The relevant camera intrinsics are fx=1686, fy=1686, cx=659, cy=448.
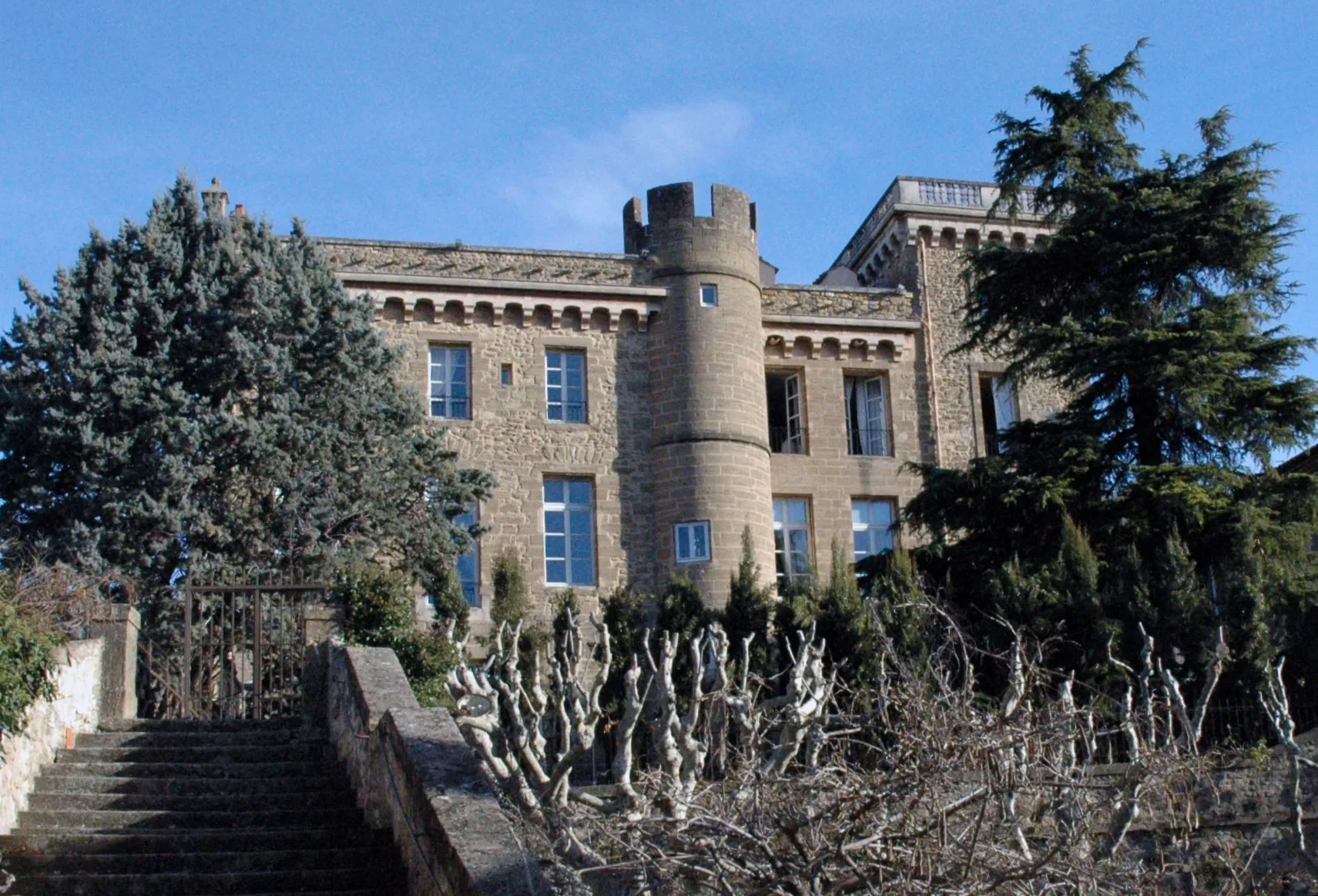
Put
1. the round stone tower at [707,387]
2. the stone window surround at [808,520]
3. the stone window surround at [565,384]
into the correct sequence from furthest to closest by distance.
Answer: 1. the stone window surround at [808,520]
2. the stone window surround at [565,384]
3. the round stone tower at [707,387]

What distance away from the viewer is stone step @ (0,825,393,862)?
32.7 ft

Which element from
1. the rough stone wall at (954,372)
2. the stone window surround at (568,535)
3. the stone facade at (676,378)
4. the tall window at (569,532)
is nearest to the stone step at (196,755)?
the stone facade at (676,378)

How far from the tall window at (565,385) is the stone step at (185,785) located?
15633 mm

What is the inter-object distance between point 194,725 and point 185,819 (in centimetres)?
249

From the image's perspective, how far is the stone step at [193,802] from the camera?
10.8m

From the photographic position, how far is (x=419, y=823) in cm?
896

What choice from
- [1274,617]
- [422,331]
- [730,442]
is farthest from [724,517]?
[1274,617]

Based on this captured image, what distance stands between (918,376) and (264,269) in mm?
11611

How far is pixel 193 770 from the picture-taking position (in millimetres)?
11484

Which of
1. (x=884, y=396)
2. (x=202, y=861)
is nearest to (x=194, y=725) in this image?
(x=202, y=861)

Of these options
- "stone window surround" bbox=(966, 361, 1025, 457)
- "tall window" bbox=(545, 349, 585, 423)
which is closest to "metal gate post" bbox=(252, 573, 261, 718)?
"tall window" bbox=(545, 349, 585, 423)

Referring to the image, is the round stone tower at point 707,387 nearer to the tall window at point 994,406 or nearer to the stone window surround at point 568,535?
the stone window surround at point 568,535

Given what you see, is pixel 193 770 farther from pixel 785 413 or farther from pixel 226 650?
pixel 785 413

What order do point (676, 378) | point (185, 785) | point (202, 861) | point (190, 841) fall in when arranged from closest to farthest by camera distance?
point (202, 861), point (190, 841), point (185, 785), point (676, 378)
